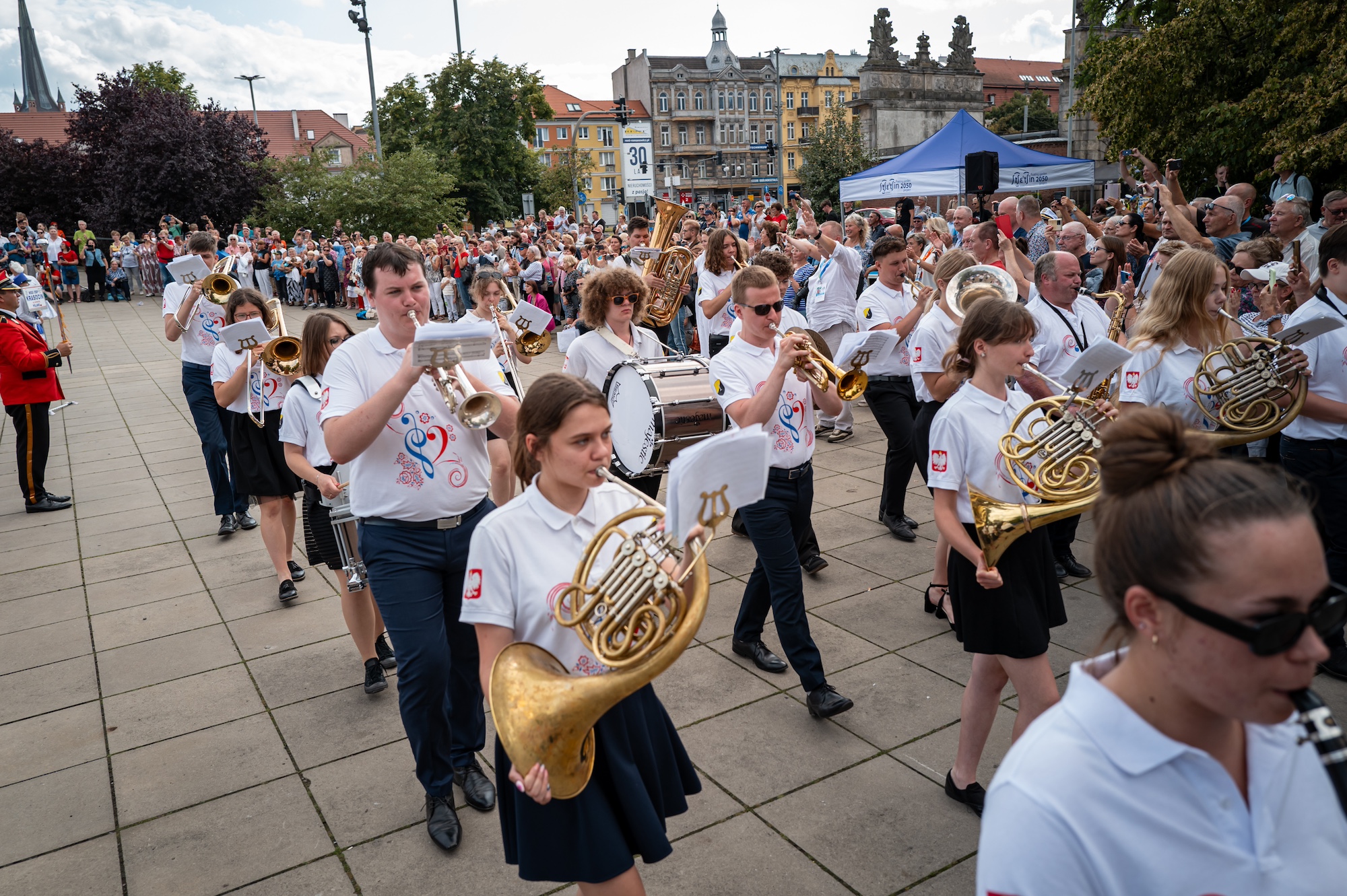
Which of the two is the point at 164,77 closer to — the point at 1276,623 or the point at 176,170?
the point at 176,170

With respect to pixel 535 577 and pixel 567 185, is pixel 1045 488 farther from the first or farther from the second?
pixel 567 185

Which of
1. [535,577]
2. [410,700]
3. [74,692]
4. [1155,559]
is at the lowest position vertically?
[74,692]

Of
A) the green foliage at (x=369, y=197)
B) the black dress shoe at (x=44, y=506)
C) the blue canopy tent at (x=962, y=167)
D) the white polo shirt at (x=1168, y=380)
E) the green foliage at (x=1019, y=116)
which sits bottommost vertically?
the black dress shoe at (x=44, y=506)

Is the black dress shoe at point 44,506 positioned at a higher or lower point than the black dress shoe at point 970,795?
higher

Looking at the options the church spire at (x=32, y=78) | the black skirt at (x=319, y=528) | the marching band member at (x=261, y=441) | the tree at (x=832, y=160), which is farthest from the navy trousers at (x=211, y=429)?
the church spire at (x=32, y=78)

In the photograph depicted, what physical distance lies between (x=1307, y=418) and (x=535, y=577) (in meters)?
4.00

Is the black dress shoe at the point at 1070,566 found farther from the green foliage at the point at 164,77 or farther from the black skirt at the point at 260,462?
the green foliage at the point at 164,77

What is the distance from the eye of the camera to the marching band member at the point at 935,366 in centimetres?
534

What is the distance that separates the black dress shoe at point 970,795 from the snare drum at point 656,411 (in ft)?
8.48

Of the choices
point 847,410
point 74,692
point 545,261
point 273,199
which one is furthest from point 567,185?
point 74,692

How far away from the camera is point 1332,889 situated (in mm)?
1382

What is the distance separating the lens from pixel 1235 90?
13953 mm

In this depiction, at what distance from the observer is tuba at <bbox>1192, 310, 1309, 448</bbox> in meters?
4.29

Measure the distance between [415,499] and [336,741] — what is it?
159 cm
